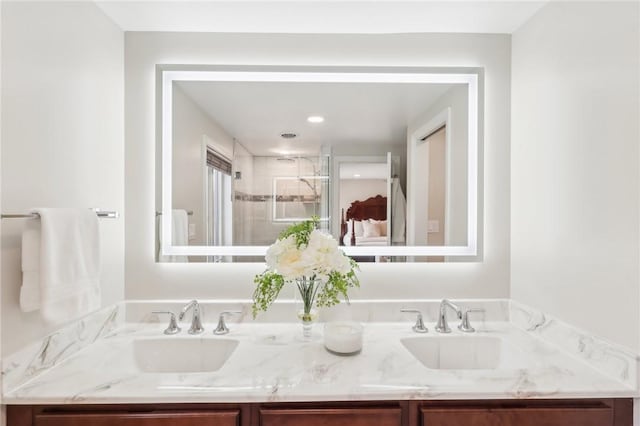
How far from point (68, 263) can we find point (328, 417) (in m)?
0.95

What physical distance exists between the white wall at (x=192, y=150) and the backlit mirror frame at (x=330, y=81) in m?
0.03

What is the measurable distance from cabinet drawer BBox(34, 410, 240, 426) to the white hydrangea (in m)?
0.50

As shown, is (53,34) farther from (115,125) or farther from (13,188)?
(13,188)

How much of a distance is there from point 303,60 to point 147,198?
0.97 metres

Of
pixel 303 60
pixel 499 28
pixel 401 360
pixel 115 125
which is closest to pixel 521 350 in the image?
pixel 401 360

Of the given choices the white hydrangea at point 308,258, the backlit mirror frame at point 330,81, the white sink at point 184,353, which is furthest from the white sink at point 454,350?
the white sink at point 184,353

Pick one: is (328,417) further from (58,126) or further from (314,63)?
(314,63)

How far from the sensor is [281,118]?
168 cm

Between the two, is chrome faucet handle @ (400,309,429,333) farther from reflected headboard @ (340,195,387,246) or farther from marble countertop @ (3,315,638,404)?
reflected headboard @ (340,195,387,246)

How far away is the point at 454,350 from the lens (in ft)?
4.94

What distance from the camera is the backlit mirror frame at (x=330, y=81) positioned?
5.37 ft

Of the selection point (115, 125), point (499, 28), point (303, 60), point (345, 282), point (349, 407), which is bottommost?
point (349, 407)

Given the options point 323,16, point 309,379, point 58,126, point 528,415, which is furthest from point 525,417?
point 58,126

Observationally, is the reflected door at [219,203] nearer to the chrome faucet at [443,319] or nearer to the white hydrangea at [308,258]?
the white hydrangea at [308,258]
